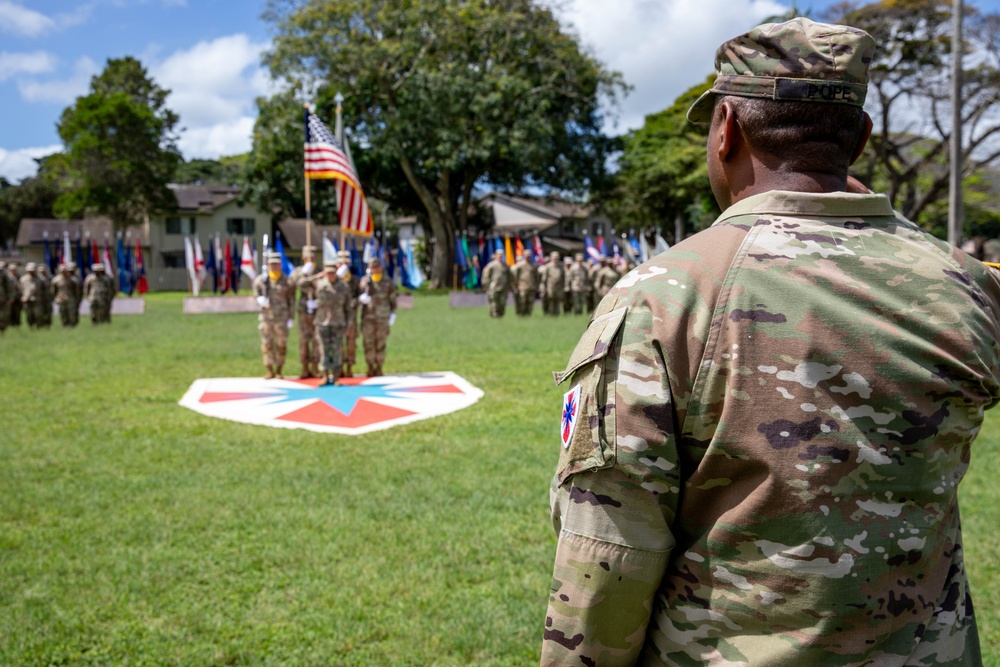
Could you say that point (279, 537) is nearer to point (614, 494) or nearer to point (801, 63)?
point (614, 494)

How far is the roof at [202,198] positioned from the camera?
56.1 metres

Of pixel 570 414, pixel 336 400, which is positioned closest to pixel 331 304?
pixel 336 400

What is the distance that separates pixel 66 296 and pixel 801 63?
24.0 m

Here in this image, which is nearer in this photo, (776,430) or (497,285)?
(776,430)

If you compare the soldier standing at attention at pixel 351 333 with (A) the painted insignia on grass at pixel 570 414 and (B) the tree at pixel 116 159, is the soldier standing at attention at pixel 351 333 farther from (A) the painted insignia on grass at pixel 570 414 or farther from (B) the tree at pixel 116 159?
(B) the tree at pixel 116 159

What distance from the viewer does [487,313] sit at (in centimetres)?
2545

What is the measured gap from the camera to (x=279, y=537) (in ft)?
17.7

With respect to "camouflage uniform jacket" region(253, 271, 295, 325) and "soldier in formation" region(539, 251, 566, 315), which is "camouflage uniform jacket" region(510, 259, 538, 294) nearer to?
"soldier in formation" region(539, 251, 566, 315)

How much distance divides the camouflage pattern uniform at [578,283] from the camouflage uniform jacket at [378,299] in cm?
1257

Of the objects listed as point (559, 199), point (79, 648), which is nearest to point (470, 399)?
point (79, 648)

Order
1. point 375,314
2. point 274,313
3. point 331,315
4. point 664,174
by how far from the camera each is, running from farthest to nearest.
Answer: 1. point 664,174
2. point 375,314
3. point 274,313
4. point 331,315

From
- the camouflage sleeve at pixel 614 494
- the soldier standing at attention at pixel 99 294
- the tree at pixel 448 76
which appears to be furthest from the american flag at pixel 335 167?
the tree at pixel 448 76

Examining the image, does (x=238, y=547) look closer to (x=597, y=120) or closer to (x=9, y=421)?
(x=9, y=421)

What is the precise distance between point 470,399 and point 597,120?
103 ft
